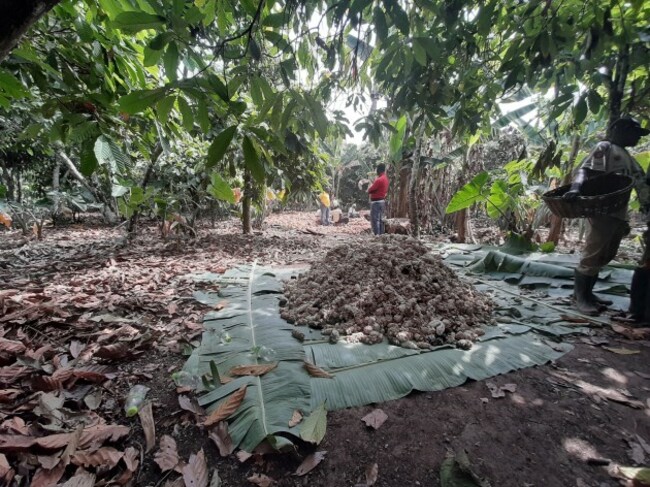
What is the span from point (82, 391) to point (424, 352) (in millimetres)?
1852

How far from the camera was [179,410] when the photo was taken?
1.47m

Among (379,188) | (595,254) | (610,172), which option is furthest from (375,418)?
(379,188)

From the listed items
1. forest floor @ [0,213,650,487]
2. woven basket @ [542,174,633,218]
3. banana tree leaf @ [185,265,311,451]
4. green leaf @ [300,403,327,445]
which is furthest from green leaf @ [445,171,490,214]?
green leaf @ [300,403,327,445]

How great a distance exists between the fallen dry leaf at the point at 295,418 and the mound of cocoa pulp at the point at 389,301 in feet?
2.26

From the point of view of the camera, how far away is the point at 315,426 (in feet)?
4.49

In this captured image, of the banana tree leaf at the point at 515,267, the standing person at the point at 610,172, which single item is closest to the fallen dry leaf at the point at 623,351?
the standing person at the point at 610,172

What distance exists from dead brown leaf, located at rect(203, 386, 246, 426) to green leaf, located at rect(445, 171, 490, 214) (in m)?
4.01

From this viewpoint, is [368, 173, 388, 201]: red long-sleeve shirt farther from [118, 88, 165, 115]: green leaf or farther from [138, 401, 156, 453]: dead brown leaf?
[118, 88, 165, 115]: green leaf

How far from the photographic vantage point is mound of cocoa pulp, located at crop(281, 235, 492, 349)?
2164mm

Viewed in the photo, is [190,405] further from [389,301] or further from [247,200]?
[247,200]

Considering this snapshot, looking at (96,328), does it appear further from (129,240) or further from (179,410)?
(129,240)

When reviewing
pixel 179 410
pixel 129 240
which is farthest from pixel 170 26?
pixel 129 240

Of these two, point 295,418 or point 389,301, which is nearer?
point 295,418

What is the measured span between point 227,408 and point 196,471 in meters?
0.27
